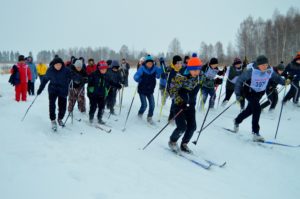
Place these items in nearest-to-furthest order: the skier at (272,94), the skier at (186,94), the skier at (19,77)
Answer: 1. the skier at (186,94)
2. the skier at (272,94)
3. the skier at (19,77)

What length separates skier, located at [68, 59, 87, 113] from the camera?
7.70 m

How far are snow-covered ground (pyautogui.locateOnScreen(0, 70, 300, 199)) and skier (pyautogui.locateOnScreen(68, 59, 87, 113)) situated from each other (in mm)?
1038

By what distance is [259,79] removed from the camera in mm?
6383

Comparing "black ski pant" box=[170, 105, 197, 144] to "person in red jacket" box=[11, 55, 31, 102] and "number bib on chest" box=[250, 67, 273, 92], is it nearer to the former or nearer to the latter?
"number bib on chest" box=[250, 67, 273, 92]

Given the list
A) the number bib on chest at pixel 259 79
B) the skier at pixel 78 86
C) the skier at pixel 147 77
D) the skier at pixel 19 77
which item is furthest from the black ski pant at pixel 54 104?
the skier at pixel 19 77

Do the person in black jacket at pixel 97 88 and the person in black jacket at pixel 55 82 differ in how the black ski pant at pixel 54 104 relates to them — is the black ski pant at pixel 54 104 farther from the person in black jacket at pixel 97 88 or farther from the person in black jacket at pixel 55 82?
the person in black jacket at pixel 97 88

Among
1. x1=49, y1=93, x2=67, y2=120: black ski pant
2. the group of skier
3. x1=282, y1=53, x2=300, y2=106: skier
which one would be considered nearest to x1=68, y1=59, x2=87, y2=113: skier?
the group of skier

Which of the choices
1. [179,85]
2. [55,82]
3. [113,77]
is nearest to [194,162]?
[179,85]

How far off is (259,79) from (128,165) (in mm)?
4039

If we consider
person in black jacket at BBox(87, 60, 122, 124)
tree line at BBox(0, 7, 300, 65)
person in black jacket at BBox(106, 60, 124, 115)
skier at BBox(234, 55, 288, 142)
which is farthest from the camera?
tree line at BBox(0, 7, 300, 65)

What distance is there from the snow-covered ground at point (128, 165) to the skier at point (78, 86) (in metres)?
Answer: 1.04

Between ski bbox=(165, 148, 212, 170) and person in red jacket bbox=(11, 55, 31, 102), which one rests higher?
person in red jacket bbox=(11, 55, 31, 102)

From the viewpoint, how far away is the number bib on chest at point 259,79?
637cm

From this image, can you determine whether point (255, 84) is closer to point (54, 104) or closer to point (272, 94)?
point (272, 94)
